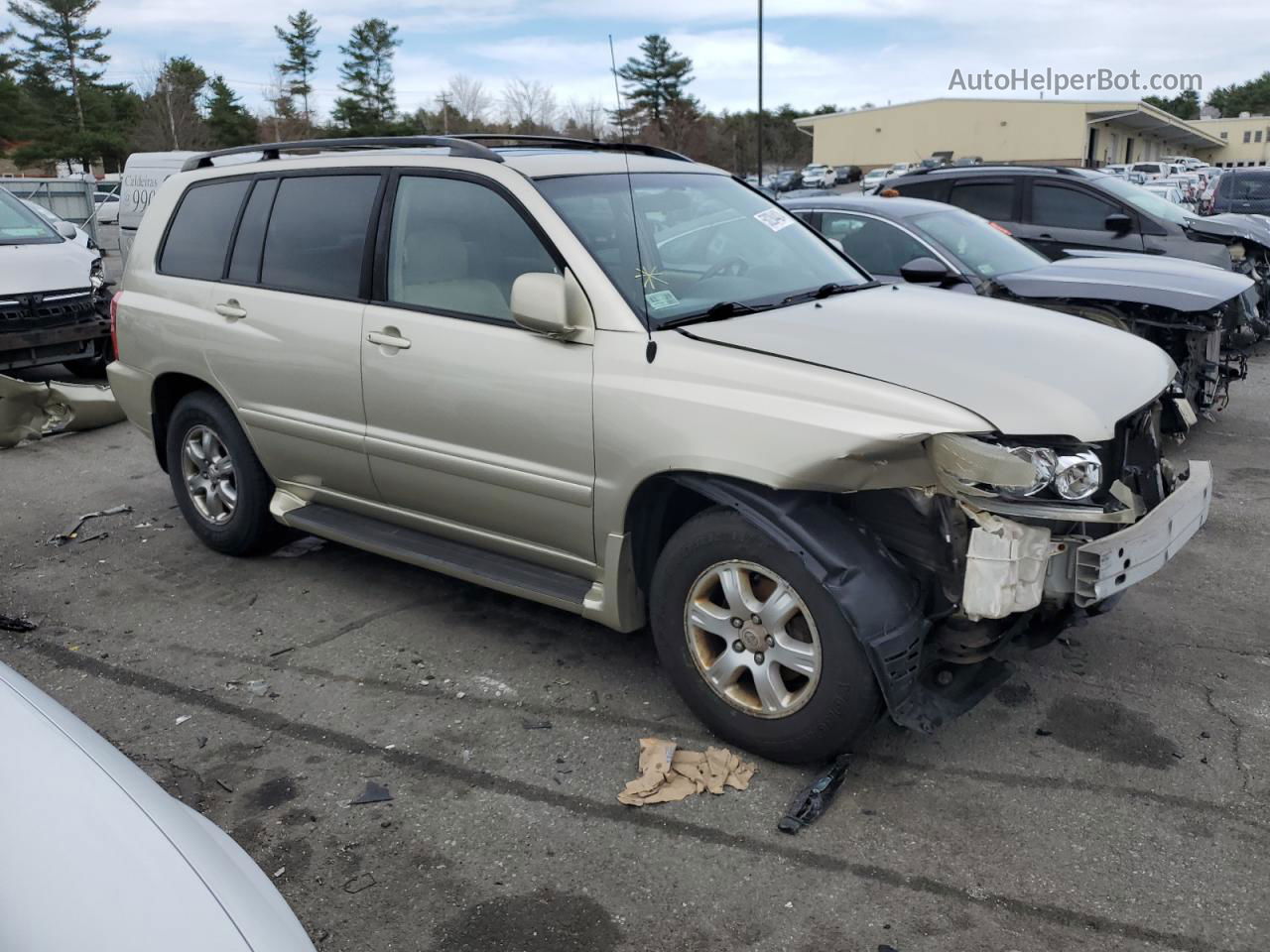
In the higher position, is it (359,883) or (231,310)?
(231,310)

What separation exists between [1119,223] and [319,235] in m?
7.57

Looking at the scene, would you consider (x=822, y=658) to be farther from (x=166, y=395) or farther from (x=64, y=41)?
(x=64, y=41)

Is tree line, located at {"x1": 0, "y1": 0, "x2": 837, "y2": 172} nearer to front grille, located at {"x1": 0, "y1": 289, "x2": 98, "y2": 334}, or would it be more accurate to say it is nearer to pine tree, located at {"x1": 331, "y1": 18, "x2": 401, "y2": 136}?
pine tree, located at {"x1": 331, "y1": 18, "x2": 401, "y2": 136}

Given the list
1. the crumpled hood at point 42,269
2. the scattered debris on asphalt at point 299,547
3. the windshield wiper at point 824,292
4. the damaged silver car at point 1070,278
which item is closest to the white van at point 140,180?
the crumpled hood at point 42,269

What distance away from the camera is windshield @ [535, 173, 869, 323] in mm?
3771

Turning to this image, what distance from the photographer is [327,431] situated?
4.52m

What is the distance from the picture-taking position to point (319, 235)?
15.1 ft

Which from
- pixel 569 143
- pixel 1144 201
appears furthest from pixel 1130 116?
pixel 569 143

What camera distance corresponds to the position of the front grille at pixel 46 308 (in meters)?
8.70

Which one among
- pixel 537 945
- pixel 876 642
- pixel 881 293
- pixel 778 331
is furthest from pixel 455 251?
pixel 537 945

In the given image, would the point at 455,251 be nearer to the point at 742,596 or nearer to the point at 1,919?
the point at 742,596

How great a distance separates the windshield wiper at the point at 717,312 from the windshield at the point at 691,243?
0.02 metres

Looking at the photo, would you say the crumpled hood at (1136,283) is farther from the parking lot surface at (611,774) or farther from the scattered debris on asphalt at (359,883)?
the scattered debris on asphalt at (359,883)

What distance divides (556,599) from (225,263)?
8.26 ft
